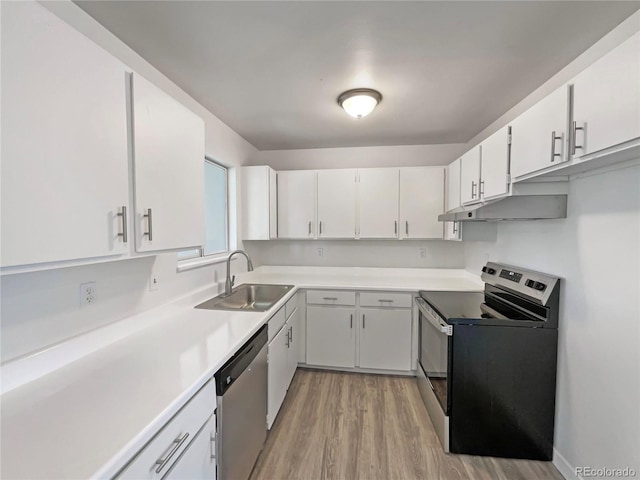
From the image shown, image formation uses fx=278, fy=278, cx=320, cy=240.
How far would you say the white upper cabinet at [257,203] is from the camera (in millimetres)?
2951

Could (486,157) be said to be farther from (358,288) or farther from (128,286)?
(128,286)

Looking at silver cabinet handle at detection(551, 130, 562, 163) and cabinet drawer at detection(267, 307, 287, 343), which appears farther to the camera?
cabinet drawer at detection(267, 307, 287, 343)

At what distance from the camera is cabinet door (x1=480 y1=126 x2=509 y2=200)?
175 centimetres

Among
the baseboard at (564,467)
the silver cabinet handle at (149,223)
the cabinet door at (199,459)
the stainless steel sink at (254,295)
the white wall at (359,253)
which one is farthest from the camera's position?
the white wall at (359,253)

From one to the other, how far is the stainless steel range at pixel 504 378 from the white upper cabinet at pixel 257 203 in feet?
6.37

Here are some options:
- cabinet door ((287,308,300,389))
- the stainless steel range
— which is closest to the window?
cabinet door ((287,308,300,389))

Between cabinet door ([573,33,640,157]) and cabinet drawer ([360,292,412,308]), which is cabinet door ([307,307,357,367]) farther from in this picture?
cabinet door ([573,33,640,157])

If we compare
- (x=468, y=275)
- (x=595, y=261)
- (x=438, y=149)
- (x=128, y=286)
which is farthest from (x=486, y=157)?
(x=128, y=286)

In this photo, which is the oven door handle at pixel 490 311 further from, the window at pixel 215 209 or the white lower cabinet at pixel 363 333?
the window at pixel 215 209

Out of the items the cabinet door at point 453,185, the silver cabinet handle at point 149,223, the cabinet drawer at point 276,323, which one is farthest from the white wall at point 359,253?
the silver cabinet handle at point 149,223

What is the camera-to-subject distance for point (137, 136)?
1122 millimetres

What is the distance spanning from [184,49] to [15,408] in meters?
1.68

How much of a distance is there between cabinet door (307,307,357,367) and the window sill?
3.24 feet

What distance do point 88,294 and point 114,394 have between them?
0.55 meters
